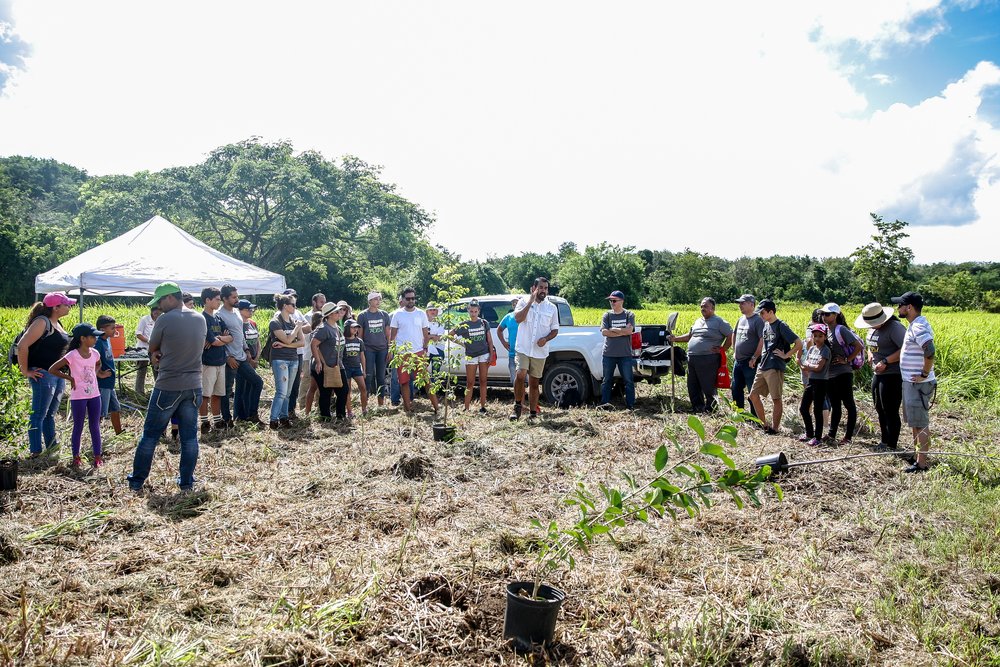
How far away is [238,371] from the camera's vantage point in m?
7.78

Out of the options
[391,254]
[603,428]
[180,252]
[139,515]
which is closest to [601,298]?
[391,254]

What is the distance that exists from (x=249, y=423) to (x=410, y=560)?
4.92 m

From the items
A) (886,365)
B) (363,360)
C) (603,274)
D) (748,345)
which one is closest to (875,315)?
(886,365)

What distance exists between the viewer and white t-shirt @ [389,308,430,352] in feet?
29.2

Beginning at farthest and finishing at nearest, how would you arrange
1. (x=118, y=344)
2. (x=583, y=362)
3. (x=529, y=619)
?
(x=583, y=362)
(x=118, y=344)
(x=529, y=619)

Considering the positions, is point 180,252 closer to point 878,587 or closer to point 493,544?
point 493,544

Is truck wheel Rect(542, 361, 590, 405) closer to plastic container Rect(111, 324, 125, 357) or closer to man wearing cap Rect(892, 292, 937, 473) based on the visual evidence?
man wearing cap Rect(892, 292, 937, 473)

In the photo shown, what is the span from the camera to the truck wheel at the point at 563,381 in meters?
9.30

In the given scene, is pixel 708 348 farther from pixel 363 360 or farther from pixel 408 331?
pixel 363 360

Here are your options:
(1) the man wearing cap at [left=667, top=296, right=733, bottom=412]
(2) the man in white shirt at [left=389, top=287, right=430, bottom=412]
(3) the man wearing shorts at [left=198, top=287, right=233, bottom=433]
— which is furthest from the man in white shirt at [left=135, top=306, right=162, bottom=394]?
(1) the man wearing cap at [left=667, top=296, right=733, bottom=412]

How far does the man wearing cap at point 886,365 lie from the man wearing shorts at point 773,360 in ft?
2.87

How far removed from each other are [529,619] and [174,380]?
3744mm

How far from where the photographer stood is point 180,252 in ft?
40.0

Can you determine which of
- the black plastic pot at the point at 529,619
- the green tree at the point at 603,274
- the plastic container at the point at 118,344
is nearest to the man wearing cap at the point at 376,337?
the plastic container at the point at 118,344
